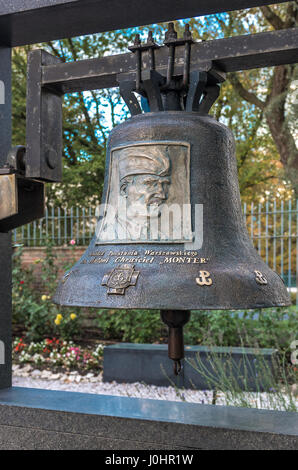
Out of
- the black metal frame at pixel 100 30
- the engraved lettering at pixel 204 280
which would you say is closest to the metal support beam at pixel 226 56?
the black metal frame at pixel 100 30

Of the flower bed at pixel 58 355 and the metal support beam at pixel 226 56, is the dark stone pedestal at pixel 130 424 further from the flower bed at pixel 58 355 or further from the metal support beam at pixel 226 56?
the flower bed at pixel 58 355

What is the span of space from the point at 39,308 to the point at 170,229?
6289 millimetres

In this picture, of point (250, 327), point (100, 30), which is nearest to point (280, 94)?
point (250, 327)

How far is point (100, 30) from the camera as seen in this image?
88.3 inches

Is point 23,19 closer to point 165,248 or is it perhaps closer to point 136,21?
point 136,21

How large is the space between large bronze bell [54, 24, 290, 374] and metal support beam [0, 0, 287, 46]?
38 cm

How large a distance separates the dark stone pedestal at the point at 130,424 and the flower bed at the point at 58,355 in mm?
4487

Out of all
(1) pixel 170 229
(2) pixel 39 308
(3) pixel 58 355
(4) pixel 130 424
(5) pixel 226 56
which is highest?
(5) pixel 226 56

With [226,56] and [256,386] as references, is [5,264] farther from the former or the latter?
[256,386]

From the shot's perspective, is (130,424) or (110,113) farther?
(110,113)

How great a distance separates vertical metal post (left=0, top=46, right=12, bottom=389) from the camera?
2.47m

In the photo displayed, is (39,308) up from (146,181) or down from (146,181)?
down

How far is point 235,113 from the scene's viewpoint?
1227 centimetres

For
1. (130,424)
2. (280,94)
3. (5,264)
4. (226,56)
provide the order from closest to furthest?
1. (226,56)
2. (130,424)
3. (5,264)
4. (280,94)
